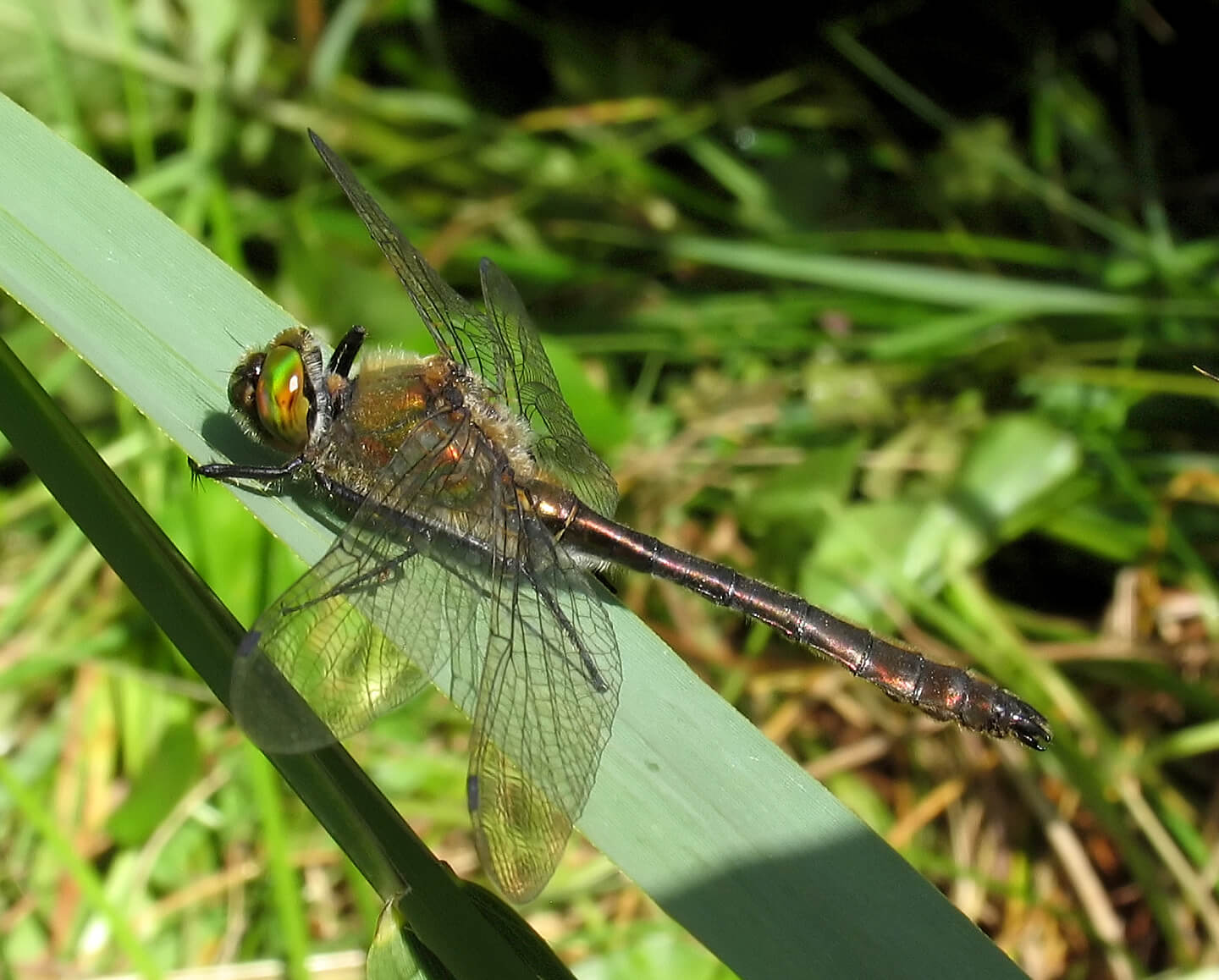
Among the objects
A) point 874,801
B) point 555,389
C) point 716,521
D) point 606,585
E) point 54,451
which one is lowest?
point 874,801

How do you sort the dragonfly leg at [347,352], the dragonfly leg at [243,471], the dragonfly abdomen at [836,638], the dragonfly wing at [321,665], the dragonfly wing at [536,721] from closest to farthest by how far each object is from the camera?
1. the dragonfly wing at [321,665]
2. the dragonfly wing at [536,721]
3. the dragonfly leg at [243,471]
4. the dragonfly abdomen at [836,638]
5. the dragonfly leg at [347,352]

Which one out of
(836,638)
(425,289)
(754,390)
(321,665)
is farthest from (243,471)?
(754,390)

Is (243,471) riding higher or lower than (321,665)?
higher

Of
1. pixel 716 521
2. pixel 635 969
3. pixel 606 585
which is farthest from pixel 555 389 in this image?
pixel 635 969

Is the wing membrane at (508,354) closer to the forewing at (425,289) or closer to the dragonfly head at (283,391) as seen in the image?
the forewing at (425,289)

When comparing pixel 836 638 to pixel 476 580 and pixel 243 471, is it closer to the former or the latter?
pixel 476 580

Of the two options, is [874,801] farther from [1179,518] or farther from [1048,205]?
[1048,205]

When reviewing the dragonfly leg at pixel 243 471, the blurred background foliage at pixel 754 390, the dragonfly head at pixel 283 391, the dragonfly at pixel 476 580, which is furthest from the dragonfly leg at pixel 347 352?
the blurred background foliage at pixel 754 390
